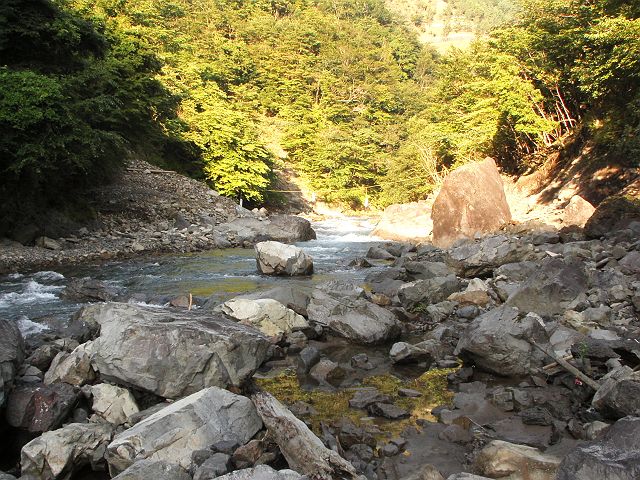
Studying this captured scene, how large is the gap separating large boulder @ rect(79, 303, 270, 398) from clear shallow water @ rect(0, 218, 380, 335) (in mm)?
3511

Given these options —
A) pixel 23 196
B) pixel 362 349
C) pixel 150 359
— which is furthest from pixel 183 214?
pixel 150 359

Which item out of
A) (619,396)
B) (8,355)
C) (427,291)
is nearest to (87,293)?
(8,355)

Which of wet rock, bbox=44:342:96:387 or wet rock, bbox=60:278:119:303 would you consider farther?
wet rock, bbox=60:278:119:303

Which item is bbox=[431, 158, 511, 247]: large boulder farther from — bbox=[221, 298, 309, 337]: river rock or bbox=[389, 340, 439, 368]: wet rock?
bbox=[389, 340, 439, 368]: wet rock

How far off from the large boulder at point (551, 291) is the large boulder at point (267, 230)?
1292cm

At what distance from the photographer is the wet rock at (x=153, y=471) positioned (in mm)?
3520

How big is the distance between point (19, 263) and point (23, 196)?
8.54 feet

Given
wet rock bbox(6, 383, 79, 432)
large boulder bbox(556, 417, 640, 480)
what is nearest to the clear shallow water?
wet rock bbox(6, 383, 79, 432)

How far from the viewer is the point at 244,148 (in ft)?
94.5

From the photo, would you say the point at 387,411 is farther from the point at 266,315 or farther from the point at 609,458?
the point at 266,315

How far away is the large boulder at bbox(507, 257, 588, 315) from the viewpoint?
816cm

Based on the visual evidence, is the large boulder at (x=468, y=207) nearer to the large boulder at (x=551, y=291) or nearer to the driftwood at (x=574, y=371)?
the large boulder at (x=551, y=291)

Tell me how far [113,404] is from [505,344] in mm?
4938

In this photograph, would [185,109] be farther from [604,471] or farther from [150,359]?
[604,471]
